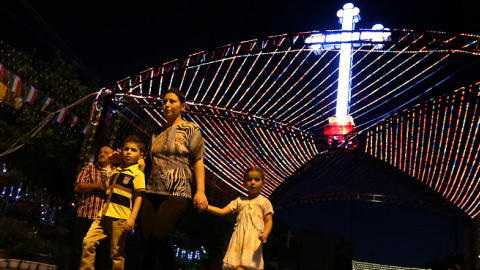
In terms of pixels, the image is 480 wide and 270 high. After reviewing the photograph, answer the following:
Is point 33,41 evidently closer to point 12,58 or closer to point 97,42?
point 12,58

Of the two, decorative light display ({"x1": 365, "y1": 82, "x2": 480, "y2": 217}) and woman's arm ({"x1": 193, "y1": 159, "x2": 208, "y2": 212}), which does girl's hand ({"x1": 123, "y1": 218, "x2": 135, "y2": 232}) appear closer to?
woman's arm ({"x1": 193, "y1": 159, "x2": 208, "y2": 212})

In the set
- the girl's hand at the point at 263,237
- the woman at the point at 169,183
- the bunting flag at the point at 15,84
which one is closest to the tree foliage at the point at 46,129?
the bunting flag at the point at 15,84

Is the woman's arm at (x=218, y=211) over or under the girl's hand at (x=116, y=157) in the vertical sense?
under

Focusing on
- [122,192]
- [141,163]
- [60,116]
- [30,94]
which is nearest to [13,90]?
[30,94]

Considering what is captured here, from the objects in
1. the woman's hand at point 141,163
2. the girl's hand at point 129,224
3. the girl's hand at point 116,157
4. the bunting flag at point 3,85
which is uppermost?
the bunting flag at point 3,85

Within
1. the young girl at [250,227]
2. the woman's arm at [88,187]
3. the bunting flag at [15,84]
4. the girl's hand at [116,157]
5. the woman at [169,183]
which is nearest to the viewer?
the woman at [169,183]

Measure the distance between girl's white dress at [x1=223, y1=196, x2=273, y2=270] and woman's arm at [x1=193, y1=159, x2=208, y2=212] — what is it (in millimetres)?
795

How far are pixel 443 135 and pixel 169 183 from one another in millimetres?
12762

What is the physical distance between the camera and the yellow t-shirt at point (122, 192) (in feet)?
12.1

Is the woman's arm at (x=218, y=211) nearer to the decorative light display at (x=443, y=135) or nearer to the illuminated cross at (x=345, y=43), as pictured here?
the illuminated cross at (x=345, y=43)

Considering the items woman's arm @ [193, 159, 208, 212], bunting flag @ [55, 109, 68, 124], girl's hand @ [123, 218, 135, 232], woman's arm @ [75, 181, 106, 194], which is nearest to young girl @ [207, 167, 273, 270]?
woman's arm @ [193, 159, 208, 212]

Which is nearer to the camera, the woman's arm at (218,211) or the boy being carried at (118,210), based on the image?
the boy being carried at (118,210)

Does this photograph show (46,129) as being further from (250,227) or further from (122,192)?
(250,227)

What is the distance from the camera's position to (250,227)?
13.1ft
